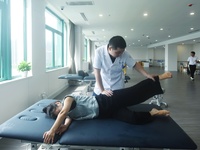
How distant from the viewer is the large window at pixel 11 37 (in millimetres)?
3043

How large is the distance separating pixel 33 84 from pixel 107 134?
2736mm

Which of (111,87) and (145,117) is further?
(111,87)

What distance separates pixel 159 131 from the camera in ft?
5.25

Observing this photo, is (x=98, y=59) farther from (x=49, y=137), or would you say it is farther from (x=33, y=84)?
(x=33, y=84)

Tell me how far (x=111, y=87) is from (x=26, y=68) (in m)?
1.95

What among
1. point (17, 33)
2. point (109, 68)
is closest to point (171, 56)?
point (17, 33)

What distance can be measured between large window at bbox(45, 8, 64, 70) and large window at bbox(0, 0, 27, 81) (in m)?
1.80

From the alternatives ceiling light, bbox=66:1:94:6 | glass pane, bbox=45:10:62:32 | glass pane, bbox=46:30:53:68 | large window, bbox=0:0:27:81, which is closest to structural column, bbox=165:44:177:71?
glass pane, bbox=45:10:62:32

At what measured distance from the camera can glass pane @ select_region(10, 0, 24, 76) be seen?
11.3ft

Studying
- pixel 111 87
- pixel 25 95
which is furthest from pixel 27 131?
pixel 25 95

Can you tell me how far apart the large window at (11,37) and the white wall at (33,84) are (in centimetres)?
21

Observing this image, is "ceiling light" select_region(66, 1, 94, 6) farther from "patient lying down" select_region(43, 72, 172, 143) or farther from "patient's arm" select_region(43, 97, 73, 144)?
"patient's arm" select_region(43, 97, 73, 144)

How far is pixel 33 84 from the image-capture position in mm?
3873

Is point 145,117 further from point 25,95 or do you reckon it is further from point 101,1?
point 101,1
